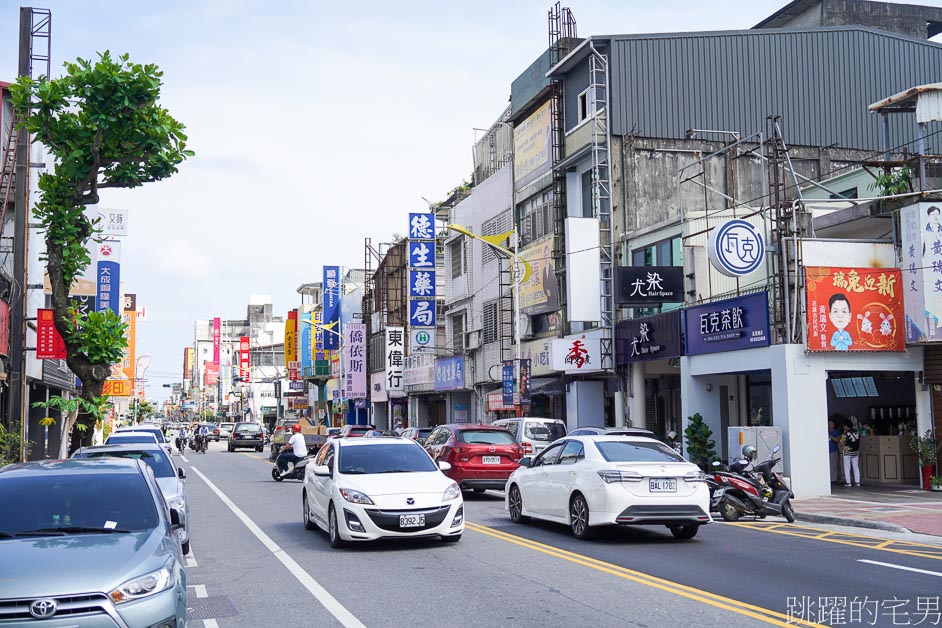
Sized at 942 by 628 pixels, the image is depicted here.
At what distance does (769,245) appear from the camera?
938 inches

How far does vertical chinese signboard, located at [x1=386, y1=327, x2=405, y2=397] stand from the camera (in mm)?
54281

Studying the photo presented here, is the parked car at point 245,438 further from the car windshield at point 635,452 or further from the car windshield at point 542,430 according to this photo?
the car windshield at point 635,452

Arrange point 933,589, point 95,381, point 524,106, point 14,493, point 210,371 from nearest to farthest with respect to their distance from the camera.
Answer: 1. point 14,493
2. point 933,589
3. point 95,381
4. point 524,106
5. point 210,371

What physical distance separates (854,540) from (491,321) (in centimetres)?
2918

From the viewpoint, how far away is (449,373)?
47375mm

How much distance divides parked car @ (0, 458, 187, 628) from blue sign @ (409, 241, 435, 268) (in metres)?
37.2

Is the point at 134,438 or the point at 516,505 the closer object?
the point at 516,505

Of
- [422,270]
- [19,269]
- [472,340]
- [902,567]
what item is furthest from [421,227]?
[902,567]

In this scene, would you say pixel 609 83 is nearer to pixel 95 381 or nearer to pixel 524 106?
pixel 524 106

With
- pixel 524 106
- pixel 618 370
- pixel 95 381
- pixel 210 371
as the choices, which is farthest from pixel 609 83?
pixel 210 371

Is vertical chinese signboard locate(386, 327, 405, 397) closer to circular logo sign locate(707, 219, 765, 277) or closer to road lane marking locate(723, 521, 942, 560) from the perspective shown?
circular logo sign locate(707, 219, 765, 277)

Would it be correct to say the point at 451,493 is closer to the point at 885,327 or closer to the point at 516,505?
the point at 516,505

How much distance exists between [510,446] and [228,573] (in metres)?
10.9

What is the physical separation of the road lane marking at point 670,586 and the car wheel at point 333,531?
2.43 meters
